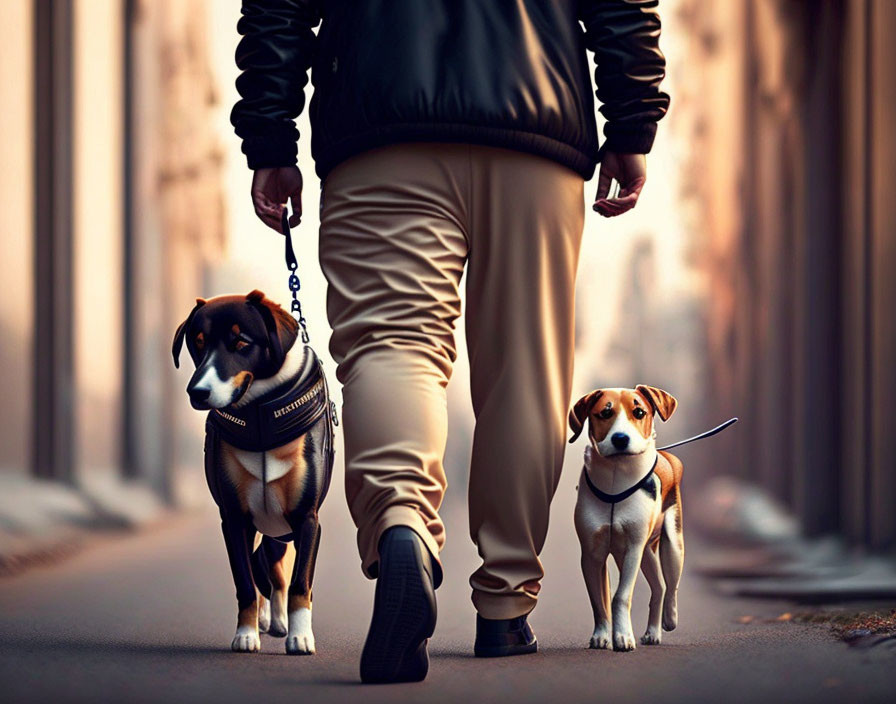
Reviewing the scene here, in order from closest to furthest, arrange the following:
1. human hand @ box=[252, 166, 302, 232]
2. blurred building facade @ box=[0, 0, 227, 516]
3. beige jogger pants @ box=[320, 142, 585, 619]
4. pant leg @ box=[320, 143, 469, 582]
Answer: pant leg @ box=[320, 143, 469, 582], beige jogger pants @ box=[320, 142, 585, 619], human hand @ box=[252, 166, 302, 232], blurred building facade @ box=[0, 0, 227, 516]

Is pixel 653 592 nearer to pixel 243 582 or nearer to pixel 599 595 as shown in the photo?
pixel 599 595

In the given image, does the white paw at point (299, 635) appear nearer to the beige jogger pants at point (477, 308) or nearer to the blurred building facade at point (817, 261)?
the beige jogger pants at point (477, 308)

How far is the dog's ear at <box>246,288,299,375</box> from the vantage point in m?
2.97

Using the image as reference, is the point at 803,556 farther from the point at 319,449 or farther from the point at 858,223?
the point at 319,449

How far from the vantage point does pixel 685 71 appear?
12.1 meters

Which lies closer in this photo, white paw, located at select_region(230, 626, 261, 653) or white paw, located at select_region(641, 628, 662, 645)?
white paw, located at select_region(230, 626, 261, 653)

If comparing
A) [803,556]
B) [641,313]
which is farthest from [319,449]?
[641,313]

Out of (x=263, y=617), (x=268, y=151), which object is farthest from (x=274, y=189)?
(x=263, y=617)

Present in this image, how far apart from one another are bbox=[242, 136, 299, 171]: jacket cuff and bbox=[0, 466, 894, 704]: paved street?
3.23 ft

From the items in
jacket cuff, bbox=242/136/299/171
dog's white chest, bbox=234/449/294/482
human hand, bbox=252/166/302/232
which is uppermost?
jacket cuff, bbox=242/136/299/171

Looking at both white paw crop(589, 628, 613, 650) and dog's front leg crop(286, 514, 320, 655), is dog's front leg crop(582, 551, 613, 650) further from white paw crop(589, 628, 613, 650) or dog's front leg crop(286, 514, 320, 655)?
dog's front leg crop(286, 514, 320, 655)

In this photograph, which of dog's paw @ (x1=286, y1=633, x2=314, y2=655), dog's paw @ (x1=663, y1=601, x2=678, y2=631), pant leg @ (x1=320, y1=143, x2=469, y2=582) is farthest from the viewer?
dog's paw @ (x1=663, y1=601, x2=678, y2=631)

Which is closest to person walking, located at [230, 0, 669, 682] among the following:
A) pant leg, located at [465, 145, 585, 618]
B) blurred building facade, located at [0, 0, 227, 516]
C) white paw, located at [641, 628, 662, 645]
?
pant leg, located at [465, 145, 585, 618]

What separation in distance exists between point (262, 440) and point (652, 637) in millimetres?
939
